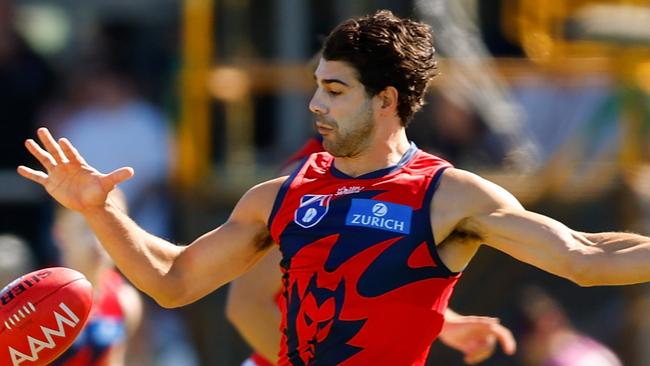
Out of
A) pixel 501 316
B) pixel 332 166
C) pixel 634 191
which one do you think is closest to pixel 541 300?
pixel 501 316

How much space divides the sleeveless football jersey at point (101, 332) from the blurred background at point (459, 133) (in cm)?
125

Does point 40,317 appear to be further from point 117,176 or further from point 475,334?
point 475,334

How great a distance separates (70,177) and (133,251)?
0.32 metres

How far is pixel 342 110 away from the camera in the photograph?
5402 mm

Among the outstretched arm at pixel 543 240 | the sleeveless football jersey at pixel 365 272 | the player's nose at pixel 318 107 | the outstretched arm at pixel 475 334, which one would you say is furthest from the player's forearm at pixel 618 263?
the outstretched arm at pixel 475 334

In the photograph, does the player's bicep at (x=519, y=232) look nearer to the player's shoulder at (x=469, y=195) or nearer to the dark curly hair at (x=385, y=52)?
the player's shoulder at (x=469, y=195)

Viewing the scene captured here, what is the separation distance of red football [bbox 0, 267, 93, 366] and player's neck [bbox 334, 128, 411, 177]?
101 cm

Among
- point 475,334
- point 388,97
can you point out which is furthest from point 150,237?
point 475,334

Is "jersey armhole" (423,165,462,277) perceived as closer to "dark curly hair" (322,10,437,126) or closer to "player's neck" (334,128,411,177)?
"player's neck" (334,128,411,177)

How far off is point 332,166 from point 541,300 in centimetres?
462

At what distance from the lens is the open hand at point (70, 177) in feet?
17.9

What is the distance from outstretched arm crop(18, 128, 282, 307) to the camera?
547 cm

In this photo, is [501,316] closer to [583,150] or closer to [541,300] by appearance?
[541,300]

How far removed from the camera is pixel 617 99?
9.99 metres
